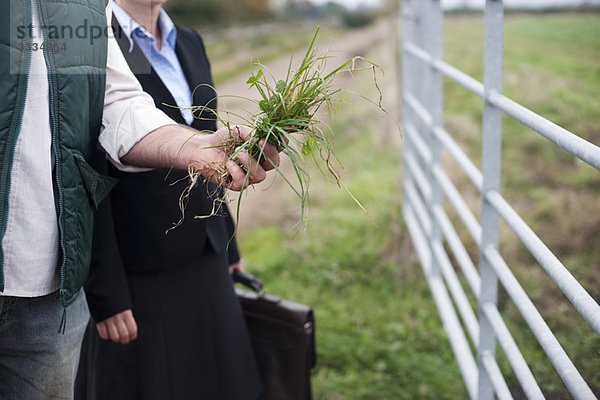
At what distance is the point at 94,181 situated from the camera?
1.69 meters

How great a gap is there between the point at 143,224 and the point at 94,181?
0.33 metres

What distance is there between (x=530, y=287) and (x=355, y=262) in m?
1.26

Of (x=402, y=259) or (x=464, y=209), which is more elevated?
(x=464, y=209)

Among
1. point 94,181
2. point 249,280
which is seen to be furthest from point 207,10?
point 94,181

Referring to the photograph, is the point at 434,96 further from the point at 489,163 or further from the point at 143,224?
the point at 143,224

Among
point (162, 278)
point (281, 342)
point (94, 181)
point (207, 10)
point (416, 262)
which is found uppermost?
point (207, 10)

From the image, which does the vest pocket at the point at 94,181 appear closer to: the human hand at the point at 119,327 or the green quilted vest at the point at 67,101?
the green quilted vest at the point at 67,101

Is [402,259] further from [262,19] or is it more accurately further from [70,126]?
[262,19]

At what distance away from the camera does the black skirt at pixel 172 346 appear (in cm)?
214

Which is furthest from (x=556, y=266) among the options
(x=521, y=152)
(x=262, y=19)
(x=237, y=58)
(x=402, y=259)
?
(x=262, y=19)

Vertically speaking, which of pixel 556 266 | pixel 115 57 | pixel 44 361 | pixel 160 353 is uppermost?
pixel 115 57

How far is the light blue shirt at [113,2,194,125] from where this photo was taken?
1949 millimetres

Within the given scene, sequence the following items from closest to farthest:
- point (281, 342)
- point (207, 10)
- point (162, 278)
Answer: point (162, 278) < point (281, 342) < point (207, 10)

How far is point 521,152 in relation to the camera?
210 inches
